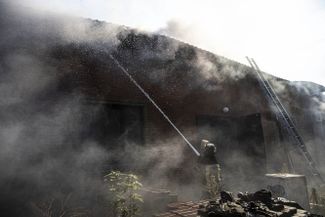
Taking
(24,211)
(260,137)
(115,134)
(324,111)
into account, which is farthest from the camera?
(324,111)

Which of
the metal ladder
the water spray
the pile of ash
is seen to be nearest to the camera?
the pile of ash

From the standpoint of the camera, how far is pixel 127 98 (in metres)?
8.18

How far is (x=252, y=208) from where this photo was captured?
4.62 m

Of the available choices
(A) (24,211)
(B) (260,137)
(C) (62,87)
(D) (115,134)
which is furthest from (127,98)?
(B) (260,137)

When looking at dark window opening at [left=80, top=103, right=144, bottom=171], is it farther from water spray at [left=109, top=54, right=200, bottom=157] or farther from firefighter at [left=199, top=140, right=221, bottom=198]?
firefighter at [left=199, top=140, right=221, bottom=198]

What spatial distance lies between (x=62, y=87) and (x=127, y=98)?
1.86 metres

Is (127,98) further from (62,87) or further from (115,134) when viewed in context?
(62,87)

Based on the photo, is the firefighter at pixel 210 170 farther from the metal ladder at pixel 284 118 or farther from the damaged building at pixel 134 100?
the metal ladder at pixel 284 118

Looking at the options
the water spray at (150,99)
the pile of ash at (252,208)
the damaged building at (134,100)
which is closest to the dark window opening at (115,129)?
the damaged building at (134,100)

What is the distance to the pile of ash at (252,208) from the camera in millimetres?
4414

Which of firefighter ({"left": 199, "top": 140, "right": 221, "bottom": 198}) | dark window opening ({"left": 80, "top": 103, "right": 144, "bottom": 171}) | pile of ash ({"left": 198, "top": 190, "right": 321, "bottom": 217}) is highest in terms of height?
dark window opening ({"left": 80, "top": 103, "right": 144, "bottom": 171})

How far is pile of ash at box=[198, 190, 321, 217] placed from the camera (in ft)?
14.5

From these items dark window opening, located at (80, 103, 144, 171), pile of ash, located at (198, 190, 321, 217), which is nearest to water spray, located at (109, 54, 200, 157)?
dark window opening, located at (80, 103, 144, 171)

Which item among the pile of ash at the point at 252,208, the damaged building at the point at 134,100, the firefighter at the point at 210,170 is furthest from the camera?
the firefighter at the point at 210,170
